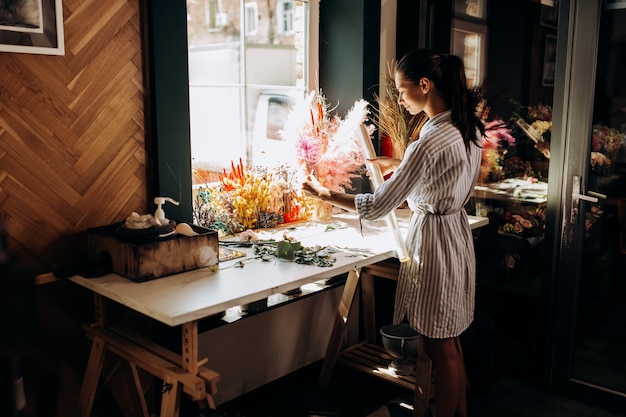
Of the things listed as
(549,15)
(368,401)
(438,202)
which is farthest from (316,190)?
(549,15)

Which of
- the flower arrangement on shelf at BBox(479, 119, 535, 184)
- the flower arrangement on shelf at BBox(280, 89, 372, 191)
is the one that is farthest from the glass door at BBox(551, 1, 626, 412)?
the flower arrangement on shelf at BBox(280, 89, 372, 191)

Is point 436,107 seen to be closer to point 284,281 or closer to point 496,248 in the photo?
point 284,281

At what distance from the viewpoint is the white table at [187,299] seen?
6.36 ft

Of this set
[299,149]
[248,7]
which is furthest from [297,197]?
[248,7]

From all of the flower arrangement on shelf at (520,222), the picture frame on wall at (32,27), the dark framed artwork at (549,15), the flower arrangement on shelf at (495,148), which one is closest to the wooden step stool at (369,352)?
the flower arrangement on shelf at (520,222)

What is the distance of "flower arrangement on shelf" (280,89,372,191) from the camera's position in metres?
3.12

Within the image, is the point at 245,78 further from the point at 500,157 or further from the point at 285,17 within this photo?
the point at 500,157

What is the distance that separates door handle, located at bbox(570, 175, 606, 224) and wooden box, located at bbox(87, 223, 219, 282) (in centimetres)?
180

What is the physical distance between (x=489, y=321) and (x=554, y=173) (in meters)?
0.83

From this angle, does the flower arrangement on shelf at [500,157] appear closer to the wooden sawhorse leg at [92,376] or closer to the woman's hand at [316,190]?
the woman's hand at [316,190]

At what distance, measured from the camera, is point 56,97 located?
2.28m

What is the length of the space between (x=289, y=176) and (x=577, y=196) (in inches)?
57.2

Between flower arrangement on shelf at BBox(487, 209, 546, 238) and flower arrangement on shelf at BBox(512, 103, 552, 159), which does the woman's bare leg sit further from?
flower arrangement on shelf at BBox(512, 103, 552, 159)

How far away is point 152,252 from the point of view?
2.15m
